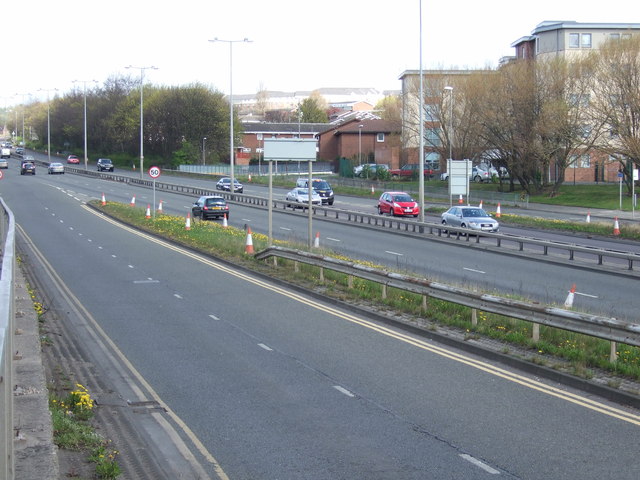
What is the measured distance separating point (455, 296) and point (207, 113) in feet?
310

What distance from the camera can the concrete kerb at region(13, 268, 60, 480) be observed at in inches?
258

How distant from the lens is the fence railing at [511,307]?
1103cm

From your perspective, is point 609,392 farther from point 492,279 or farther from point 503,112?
point 503,112

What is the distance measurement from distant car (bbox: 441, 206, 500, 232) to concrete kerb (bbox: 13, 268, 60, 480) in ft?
86.7

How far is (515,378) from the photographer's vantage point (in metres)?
11.2

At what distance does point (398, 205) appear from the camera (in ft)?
152

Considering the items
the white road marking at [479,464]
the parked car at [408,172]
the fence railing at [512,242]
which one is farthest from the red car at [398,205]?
the white road marking at [479,464]

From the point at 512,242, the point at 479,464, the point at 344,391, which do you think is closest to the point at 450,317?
the point at 344,391

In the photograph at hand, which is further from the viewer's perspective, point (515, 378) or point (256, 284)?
point (256, 284)

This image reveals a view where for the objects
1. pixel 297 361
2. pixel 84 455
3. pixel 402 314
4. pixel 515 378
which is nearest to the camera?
pixel 84 455

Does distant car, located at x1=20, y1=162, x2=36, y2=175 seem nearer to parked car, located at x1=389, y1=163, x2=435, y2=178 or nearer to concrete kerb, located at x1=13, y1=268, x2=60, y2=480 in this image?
parked car, located at x1=389, y1=163, x2=435, y2=178

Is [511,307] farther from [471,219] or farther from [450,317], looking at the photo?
[471,219]

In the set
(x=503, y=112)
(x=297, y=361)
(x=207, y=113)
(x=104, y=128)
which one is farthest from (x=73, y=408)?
(x=104, y=128)

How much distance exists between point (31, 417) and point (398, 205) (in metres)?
39.4
